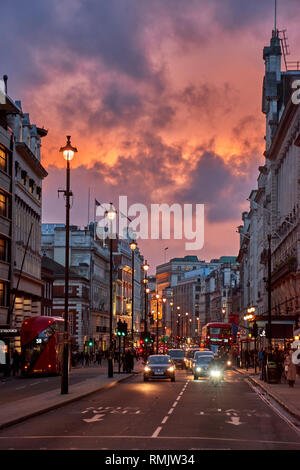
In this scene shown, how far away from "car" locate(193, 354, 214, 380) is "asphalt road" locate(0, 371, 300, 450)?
18.6 metres

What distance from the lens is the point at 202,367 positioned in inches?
2128

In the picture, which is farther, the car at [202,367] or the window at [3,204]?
the window at [3,204]

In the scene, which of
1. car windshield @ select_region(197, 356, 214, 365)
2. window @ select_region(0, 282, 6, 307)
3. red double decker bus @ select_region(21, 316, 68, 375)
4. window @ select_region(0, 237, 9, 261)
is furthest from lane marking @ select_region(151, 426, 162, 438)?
window @ select_region(0, 237, 9, 261)

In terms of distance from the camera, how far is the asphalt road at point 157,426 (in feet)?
59.6

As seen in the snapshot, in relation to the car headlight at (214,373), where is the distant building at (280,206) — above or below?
above

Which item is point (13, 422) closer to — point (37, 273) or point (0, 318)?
point (0, 318)

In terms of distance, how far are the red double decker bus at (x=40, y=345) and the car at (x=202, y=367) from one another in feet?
33.8

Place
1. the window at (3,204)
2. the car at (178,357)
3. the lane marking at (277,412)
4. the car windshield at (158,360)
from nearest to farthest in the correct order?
the lane marking at (277,412), the car windshield at (158,360), the window at (3,204), the car at (178,357)

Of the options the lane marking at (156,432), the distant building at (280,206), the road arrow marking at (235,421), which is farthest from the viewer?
the distant building at (280,206)

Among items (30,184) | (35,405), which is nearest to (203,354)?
(35,405)

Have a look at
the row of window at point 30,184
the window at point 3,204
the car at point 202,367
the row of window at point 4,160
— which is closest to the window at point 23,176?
the row of window at point 30,184

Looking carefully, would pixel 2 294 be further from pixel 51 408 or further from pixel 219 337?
pixel 51 408

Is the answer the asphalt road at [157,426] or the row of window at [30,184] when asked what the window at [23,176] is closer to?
the row of window at [30,184]
